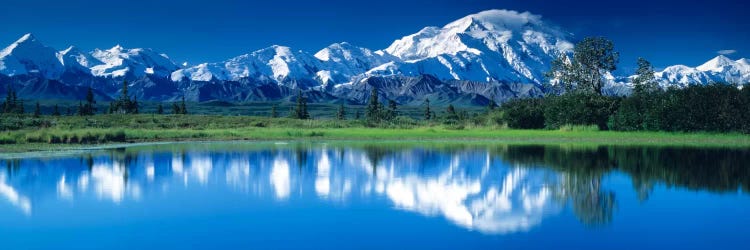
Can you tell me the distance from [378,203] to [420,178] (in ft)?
20.3

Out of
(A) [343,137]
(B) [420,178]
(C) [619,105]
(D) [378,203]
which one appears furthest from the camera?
(C) [619,105]

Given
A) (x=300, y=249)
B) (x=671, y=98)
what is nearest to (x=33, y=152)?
(x=300, y=249)

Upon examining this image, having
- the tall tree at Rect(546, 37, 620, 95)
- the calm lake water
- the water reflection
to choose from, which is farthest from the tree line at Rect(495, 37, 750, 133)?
the calm lake water

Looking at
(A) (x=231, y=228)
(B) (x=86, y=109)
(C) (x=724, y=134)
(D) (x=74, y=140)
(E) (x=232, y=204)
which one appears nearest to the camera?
(A) (x=231, y=228)

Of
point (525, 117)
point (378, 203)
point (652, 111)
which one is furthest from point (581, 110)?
point (378, 203)

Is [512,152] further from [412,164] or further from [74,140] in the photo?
[74,140]

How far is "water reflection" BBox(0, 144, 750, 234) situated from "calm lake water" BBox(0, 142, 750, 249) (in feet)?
0.23

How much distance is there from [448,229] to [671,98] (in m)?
51.6

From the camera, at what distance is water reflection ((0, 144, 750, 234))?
18.6 meters

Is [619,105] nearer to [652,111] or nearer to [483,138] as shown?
[652,111]

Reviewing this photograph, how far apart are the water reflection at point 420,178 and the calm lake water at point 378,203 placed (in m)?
0.07

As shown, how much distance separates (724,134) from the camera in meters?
55.5

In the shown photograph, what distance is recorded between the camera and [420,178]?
25.0 m

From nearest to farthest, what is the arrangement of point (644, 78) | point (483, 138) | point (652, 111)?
1. point (483, 138)
2. point (652, 111)
3. point (644, 78)
